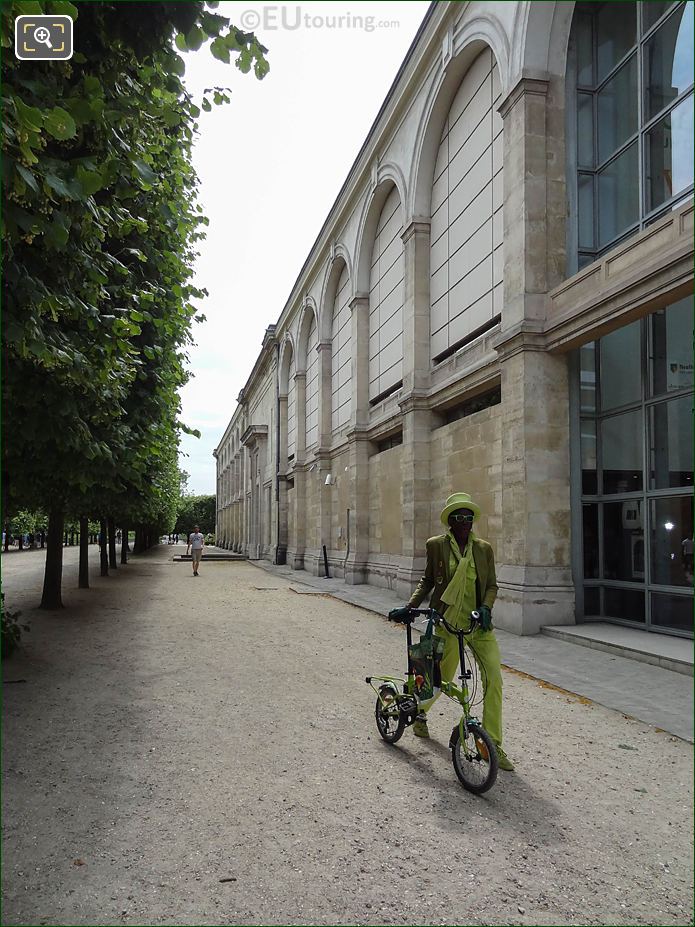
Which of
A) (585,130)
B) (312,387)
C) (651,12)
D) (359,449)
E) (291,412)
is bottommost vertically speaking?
(359,449)

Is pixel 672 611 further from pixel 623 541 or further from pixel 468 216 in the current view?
pixel 468 216

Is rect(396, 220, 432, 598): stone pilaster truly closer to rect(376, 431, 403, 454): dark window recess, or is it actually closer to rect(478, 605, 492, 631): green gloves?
rect(376, 431, 403, 454): dark window recess

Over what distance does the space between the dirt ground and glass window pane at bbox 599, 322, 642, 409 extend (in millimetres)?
4641

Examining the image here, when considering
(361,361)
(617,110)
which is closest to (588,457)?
(617,110)

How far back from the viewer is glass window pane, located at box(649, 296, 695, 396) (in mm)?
9547

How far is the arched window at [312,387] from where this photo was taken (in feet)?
100

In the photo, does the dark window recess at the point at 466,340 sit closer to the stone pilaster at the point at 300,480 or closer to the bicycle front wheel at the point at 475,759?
the bicycle front wheel at the point at 475,759

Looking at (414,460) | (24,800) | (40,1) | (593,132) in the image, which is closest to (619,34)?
(593,132)

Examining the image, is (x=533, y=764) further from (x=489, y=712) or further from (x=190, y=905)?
(x=190, y=905)

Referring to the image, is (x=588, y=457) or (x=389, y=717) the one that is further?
(x=588, y=457)

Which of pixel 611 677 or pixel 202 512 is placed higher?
pixel 202 512

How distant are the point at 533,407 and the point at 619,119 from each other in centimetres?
498

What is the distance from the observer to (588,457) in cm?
1130

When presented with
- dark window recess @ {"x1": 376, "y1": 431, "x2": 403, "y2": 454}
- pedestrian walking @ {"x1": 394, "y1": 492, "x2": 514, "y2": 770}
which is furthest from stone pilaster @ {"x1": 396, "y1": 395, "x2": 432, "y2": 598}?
pedestrian walking @ {"x1": 394, "y1": 492, "x2": 514, "y2": 770}
